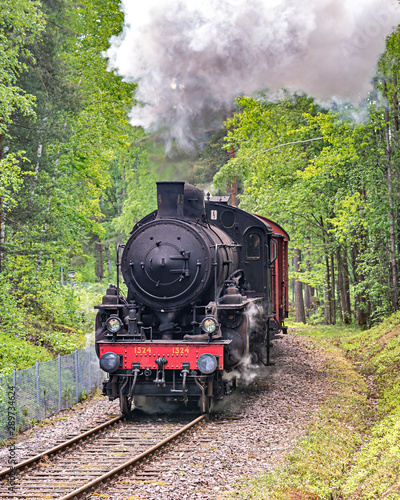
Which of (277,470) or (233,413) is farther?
(233,413)

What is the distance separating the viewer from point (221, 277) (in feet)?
29.4

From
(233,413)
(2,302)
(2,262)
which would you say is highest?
(2,262)

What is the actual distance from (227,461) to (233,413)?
252 centimetres

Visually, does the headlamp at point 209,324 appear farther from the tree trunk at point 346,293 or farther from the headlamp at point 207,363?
the tree trunk at point 346,293

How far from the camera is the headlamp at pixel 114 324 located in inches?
328

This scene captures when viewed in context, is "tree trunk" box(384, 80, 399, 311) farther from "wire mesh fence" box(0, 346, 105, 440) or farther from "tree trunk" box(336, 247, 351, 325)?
"wire mesh fence" box(0, 346, 105, 440)

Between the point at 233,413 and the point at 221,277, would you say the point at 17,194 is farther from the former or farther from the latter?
the point at 233,413

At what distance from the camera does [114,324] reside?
27.6 ft

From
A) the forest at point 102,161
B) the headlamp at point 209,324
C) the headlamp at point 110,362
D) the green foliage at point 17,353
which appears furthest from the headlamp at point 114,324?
the forest at point 102,161

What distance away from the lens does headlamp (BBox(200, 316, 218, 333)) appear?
8.03 meters

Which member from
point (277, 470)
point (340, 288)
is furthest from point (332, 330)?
point (277, 470)

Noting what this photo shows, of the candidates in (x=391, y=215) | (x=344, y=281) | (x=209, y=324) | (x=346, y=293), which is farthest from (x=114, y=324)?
(x=346, y=293)

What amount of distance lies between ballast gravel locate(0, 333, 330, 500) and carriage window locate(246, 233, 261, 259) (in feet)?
7.71

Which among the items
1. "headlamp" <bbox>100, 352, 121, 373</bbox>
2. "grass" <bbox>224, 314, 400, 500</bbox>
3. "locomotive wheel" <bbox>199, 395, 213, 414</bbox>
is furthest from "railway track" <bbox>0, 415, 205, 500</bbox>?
"grass" <bbox>224, 314, 400, 500</bbox>
